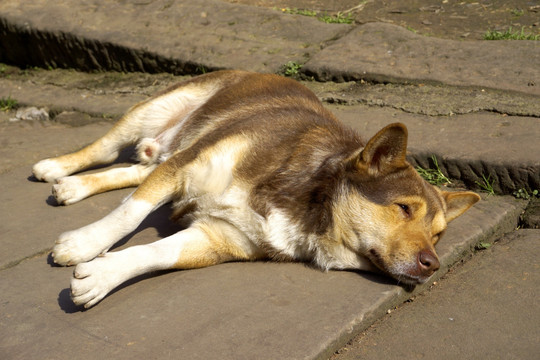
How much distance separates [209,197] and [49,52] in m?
4.02

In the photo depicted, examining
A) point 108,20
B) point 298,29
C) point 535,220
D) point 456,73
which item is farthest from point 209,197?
point 108,20

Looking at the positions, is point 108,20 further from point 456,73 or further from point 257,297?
point 257,297

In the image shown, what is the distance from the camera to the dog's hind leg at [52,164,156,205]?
3.97 metres

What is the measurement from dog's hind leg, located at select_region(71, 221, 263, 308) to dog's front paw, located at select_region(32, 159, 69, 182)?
138cm

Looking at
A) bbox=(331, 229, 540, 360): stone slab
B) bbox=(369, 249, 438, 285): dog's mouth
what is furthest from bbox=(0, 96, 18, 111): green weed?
bbox=(331, 229, 540, 360): stone slab

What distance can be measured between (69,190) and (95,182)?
0.76ft

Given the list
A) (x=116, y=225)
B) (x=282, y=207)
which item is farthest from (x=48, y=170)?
(x=282, y=207)

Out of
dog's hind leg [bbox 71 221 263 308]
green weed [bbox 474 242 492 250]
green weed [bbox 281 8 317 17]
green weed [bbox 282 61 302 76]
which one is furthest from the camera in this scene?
green weed [bbox 281 8 317 17]

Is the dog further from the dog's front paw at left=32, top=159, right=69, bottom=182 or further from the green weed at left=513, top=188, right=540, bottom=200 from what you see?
the dog's front paw at left=32, top=159, right=69, bottom=182

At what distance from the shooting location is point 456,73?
5262 millimetres

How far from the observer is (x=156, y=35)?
6.36 m

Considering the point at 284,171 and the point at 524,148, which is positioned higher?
the point at 284,171

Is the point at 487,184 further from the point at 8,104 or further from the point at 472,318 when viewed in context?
the point at 8,104

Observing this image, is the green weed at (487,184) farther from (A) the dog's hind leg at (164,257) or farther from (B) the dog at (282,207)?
(A) the dog's hind leg at (164,257)
